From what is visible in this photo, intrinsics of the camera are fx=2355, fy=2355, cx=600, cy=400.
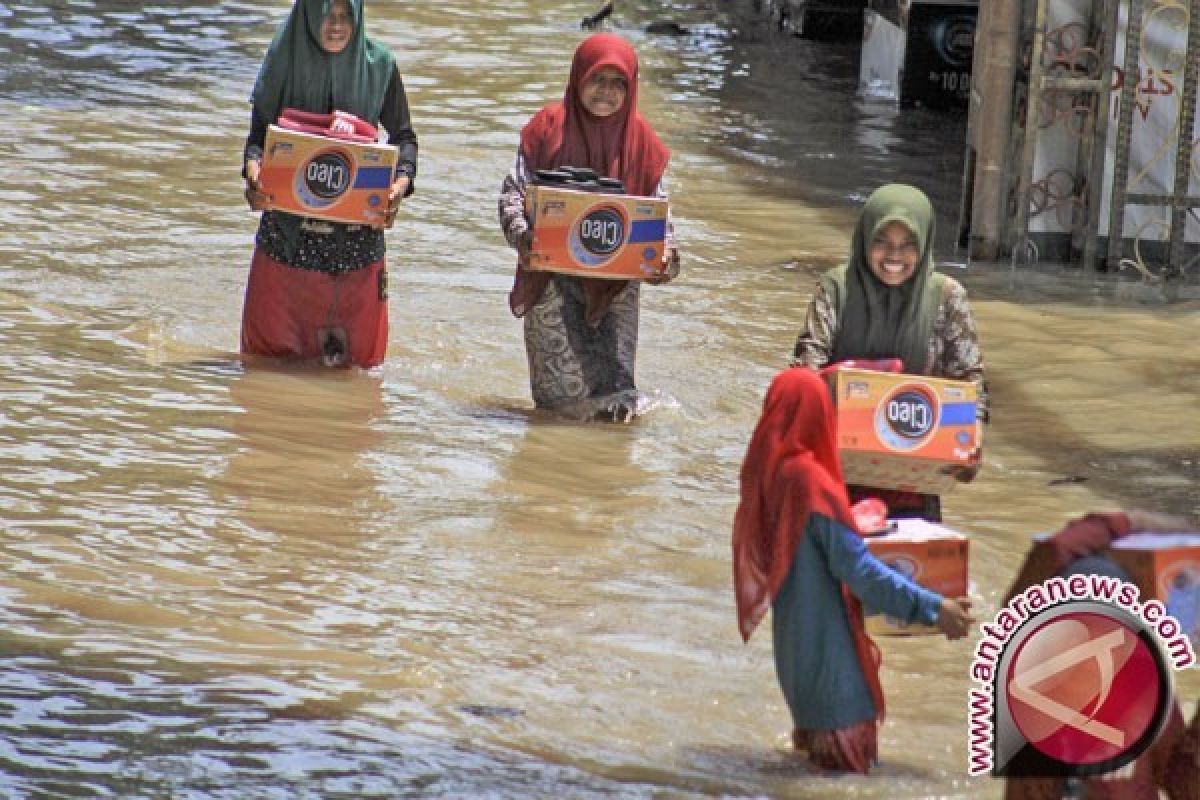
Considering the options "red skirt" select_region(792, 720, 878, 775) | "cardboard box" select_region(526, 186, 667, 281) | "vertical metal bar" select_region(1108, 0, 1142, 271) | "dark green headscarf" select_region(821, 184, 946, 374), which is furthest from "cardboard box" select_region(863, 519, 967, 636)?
"vertical metal bar" select_region(1108, 0, 1142, 271)

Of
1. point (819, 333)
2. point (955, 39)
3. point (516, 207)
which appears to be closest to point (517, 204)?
point (516, 207)

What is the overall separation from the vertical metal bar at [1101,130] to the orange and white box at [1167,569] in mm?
7696

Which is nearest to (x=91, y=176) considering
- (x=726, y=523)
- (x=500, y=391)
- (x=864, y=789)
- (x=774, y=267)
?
(x=774, y=267)

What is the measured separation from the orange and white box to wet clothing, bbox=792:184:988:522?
1.85 m

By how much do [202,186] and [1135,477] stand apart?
6479 mm

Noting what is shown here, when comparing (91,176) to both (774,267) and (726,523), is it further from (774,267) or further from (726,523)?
(726,523)

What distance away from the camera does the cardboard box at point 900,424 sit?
599 cm

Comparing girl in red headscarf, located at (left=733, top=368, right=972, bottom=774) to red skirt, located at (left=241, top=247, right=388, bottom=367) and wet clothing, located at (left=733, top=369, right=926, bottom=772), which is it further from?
red skirt, located at (left=241, top=247, right=388, bottom=367)

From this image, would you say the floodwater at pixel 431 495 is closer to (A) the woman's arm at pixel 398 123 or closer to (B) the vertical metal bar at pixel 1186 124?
(B) the vertical metal bar at pixel 1186 124

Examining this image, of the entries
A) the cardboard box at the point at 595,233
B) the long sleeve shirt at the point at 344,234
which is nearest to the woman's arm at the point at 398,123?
the long sleeve shirt at the point at 344,234

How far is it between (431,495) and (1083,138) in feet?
18.6

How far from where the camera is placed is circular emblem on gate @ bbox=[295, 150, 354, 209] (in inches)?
335

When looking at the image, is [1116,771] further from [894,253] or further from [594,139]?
[594,139]

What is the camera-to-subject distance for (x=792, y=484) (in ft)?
17.3
